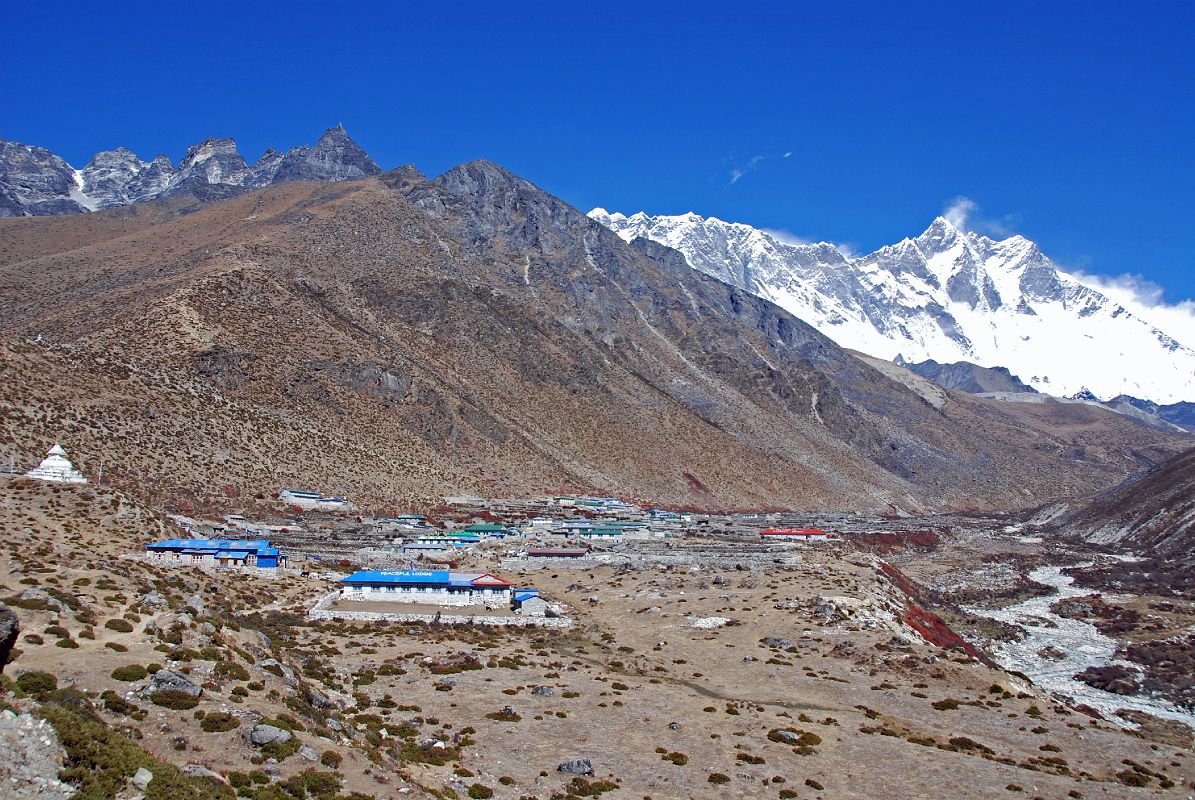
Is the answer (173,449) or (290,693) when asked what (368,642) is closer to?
(290,693)

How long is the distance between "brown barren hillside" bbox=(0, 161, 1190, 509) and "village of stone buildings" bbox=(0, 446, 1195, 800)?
1977 cm

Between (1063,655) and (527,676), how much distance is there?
39048mm

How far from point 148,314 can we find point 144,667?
10354 centimetres

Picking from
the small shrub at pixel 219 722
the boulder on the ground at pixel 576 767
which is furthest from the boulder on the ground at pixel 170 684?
the boulder on the ground at pixel 576 767

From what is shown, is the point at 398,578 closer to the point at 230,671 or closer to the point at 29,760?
the point at 230,671

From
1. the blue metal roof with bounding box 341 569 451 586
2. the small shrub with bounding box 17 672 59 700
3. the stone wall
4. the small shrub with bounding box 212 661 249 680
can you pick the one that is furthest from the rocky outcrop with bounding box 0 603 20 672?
the blue metal roof with bounding box 341 569 451 586

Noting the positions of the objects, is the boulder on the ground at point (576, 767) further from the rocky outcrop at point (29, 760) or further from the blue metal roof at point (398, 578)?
the blue metal roof at point (398, 578)

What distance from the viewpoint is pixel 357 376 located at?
402 ft

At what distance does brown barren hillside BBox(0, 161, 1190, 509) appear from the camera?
8956 centimetres

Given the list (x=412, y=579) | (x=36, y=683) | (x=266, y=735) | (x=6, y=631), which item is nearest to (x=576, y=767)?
(x=266, y=735)

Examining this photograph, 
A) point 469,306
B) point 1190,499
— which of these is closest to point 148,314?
point 469,306

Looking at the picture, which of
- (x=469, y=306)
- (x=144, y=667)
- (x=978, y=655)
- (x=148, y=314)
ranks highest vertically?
(x=469, y=306)

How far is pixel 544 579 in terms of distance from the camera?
67938 millimetres

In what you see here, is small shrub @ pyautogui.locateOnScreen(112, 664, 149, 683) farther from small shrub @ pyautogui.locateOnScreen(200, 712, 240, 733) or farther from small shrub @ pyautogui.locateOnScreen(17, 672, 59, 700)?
small shrub @ pyautogui.locateOnScreen(200, 712, 240, 733)
